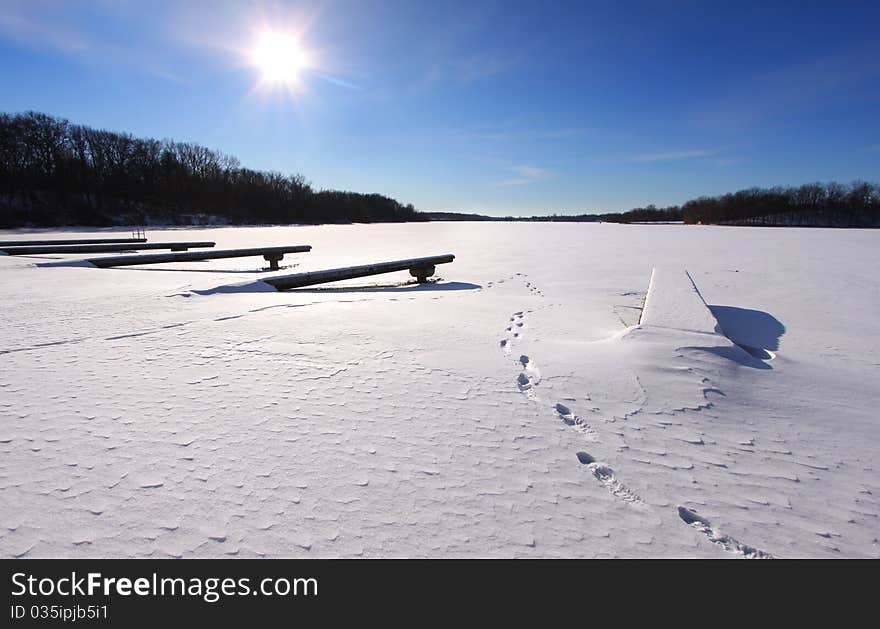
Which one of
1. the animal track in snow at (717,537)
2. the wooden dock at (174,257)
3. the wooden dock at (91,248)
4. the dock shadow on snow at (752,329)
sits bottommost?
the animal track in snow at (717,537)

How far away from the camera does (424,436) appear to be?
2078 mm

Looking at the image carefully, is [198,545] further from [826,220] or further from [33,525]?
[826,220]

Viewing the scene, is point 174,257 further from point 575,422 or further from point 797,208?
point 797,208

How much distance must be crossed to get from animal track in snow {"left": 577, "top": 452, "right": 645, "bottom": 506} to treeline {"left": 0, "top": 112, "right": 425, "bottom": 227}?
54.2 metres

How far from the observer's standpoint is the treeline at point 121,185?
A: 1617 inches

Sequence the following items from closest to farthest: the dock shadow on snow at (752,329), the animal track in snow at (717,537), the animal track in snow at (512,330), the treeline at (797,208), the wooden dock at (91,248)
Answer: the animal track in snow at (717,537)
the animal track in snow at (512,330)
the dock shadow on snow at (752,329)
the wooden dock at (91,248)
the treeline at (797,208)

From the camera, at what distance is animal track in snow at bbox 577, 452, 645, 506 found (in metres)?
1.69

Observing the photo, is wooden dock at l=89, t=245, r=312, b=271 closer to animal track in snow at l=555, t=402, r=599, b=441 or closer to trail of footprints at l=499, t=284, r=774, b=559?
trail of footprints at l=499, t=284, r=774, b=559

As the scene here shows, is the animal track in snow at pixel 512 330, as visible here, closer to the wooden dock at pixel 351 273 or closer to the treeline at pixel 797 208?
the wooden dock at pixel 351 273

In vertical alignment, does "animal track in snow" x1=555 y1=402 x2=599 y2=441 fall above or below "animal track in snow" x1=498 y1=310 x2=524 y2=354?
below

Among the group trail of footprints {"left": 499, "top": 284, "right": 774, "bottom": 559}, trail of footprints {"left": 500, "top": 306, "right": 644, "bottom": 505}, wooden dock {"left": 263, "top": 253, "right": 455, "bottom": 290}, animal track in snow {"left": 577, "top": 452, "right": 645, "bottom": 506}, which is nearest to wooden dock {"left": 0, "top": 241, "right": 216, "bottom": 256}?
wooden dock {"left": 263, "top": 253, "right": 455, "bottom": 290}

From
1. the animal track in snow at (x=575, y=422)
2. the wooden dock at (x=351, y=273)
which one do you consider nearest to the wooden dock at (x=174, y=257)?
the wooden dock at (x=351, y=273)

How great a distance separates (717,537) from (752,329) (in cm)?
448
